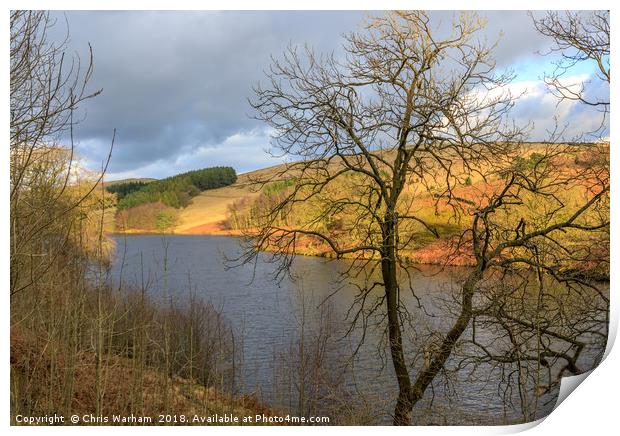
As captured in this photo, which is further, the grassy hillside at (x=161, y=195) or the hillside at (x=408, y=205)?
the grassy hillside at (x=161, y=195)

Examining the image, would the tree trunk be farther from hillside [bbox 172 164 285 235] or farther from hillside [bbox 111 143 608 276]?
hillside [bbox 172 164 285 235]

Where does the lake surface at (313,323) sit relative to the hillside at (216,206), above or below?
below

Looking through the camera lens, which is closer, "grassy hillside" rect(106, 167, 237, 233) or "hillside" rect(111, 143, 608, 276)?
"hillside" rect(111, 143, 608, 276)

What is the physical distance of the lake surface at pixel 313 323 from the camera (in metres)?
5.75

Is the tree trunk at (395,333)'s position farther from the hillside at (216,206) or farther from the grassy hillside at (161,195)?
the grassy hillside at (161,195)

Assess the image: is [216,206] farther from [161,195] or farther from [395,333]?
[395,333]

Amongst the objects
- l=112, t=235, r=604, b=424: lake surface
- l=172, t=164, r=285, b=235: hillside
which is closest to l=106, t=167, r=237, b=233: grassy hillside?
l=172, t=164, r=285, b=235: hillside

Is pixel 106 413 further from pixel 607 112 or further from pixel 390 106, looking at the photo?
pixel 607 112

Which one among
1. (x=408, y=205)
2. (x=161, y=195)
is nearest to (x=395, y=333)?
(x=408, y=205)

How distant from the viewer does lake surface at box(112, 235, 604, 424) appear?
5.75 metres

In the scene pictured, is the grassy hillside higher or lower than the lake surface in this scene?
higher

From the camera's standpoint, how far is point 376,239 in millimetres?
6051

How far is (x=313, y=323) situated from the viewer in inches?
278

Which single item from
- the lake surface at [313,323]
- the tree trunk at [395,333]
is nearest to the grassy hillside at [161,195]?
the lake surface at [313,323]
